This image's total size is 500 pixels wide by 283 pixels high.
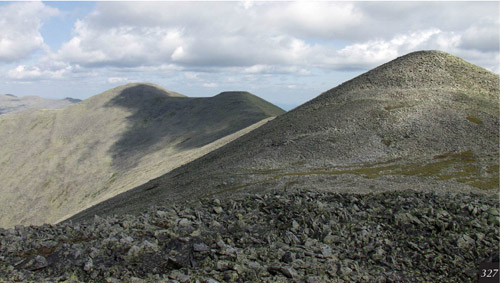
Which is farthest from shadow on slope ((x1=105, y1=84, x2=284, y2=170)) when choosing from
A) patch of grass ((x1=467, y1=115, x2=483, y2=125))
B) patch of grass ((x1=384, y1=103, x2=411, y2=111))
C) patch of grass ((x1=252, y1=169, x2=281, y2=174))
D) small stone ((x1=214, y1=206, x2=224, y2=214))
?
small stone ((x1=214, y1=206, x2=224, y2=214))

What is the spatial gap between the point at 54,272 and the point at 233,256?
983 cm

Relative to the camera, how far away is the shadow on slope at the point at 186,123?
456ft

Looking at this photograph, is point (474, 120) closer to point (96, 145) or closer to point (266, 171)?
point (266, 171)

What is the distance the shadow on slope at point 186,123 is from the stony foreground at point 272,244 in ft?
319

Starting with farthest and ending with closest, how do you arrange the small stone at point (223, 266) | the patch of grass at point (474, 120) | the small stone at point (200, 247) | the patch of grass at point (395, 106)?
the patch of grass at point (395, 106) < the patch of grass at point (474, 120) < the small stone at point (200, 247) < the small stone at point (223, 266)

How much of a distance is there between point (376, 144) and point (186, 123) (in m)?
119

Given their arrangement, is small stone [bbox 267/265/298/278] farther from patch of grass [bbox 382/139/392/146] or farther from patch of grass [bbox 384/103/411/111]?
patch of grass [bbox 384/103/411/111]

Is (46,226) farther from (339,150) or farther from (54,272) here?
(339,150)

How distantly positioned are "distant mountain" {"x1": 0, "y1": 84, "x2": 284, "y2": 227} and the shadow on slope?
1.49 ft

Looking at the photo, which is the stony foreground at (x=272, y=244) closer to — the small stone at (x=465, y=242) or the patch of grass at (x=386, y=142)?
the small stone at (x=465, y=242)

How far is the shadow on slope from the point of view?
13912 cm

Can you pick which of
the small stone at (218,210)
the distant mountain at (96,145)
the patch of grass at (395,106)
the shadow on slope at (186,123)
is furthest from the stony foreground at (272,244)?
the shadow on slope at (186,123)

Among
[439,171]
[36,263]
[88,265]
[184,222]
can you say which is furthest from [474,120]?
[36,263]

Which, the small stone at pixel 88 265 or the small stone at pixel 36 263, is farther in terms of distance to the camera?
the small stone at pixel 36 263
